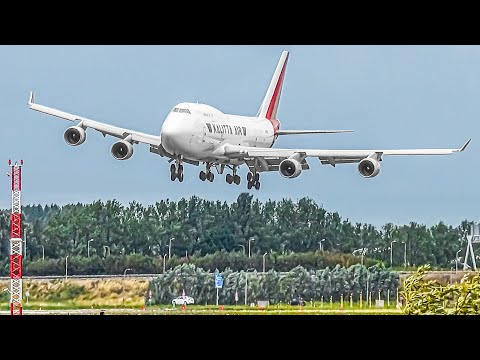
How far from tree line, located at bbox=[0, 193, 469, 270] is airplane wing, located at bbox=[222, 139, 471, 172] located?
4.85 m

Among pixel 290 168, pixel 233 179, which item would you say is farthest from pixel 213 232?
pixel 290 168

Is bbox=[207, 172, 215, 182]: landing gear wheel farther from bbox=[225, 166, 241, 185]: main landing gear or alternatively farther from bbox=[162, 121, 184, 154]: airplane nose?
bbox=[162, 121, 184, 154]: airplane nose

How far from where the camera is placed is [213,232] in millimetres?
73625

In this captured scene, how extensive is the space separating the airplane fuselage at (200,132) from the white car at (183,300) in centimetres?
644

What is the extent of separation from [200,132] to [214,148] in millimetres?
2801

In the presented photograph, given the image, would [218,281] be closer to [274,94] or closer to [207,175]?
[207,175]

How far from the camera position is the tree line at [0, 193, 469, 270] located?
6706 cm

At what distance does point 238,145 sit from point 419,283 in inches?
764

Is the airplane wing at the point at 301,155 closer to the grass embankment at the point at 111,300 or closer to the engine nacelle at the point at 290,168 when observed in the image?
the engine nacelle at the point at 290,168

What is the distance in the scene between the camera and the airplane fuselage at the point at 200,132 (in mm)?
57562

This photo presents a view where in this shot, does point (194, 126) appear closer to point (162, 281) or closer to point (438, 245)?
point (162, 281)
